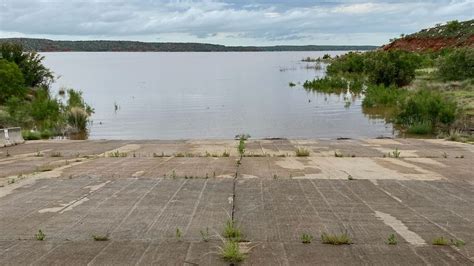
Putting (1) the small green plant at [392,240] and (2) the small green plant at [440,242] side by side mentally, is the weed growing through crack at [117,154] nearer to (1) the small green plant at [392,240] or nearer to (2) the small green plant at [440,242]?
(1) the small green plant at [392,240]

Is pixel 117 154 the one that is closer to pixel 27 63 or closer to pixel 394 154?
pixel 394 154

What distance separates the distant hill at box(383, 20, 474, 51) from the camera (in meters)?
69.7

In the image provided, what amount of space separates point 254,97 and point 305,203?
34.1m

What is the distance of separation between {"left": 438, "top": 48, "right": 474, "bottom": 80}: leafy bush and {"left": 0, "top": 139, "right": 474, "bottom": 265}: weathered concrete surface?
2193 centimetres

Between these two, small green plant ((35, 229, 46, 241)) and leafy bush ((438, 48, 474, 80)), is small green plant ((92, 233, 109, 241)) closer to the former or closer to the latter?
small green plant ((35, 229, 46, 241))

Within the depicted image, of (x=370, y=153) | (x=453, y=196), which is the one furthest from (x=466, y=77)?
(x=453, y=196)

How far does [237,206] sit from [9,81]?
75.5 ft

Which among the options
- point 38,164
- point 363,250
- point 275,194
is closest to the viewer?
point 363,250

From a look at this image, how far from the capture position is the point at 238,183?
31.2 ft

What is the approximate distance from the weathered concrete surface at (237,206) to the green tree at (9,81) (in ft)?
48.9

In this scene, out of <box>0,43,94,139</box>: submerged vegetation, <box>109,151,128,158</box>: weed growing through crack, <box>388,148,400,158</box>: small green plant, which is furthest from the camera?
<box>0,43,94,139</box>: submerged vegetation

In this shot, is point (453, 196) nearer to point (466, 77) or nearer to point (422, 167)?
point (422, 167)

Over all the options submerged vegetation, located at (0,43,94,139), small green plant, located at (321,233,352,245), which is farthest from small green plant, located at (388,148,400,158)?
submerged vegetation, located at (0,43,94,139)

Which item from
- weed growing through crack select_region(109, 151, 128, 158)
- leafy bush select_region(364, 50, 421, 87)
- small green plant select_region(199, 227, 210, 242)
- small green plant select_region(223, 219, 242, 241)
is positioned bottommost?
weed growing through crack select_region(109, 151, 128, 158)
